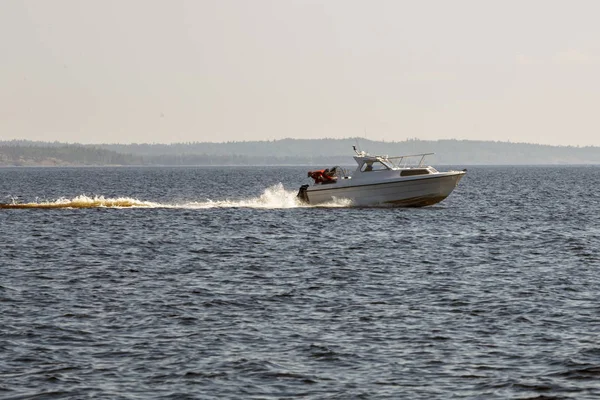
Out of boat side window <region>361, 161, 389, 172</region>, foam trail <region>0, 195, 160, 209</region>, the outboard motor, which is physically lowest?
foam trail <region>0, 195, 160, 209</region>

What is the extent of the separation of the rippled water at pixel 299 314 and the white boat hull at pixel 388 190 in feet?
28.1

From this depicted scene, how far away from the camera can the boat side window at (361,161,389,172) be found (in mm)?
55281

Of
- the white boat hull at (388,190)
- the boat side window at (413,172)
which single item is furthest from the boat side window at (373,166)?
the boat side window at (413,172)

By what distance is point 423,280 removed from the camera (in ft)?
100

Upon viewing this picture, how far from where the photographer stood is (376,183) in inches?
2186

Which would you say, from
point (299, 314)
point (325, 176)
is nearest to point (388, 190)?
point (325, 176)

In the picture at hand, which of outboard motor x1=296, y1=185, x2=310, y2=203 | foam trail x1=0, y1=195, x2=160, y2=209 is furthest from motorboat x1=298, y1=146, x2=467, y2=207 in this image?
foam trail x1=0, y1=195, x2=160, y2=209

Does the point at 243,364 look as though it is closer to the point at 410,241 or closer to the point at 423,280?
the point at 423,280

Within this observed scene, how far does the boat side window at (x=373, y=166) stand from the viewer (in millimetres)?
55281

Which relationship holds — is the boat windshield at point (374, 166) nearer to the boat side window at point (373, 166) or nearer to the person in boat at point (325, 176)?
the boat side window at point (373, 166)

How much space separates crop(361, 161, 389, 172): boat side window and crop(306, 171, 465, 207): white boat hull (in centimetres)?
76

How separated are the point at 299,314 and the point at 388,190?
105ft

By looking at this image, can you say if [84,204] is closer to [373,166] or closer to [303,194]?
[303,194]

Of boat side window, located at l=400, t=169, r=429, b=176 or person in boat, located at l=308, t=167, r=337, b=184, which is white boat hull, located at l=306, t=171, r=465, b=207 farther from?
person in boat, located at l=308, t=167, r=337, b=184
